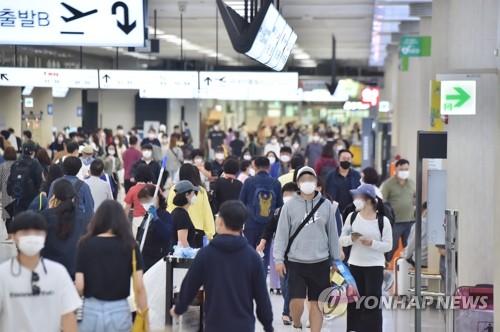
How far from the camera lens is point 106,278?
6859 millimetres

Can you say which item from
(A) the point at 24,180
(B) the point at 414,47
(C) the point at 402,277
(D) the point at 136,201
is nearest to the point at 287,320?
(C) the point at 402,277

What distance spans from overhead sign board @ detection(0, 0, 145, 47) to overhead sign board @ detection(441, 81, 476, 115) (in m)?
3.96

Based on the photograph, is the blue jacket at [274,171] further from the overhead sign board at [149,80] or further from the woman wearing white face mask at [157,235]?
the woman wearing white face mask at [157,235]

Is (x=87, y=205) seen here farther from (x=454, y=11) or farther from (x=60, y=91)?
(x=60, y=91)

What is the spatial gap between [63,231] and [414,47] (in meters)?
13.6

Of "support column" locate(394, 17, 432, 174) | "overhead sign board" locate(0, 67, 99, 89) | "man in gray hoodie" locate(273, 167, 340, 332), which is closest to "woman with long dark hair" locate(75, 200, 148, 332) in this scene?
"man in gray hoodie" locate(273, 167, 340, 332)

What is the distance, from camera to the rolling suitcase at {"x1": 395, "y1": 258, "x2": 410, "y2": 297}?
522 inches

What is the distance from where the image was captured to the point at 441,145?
1107 cm

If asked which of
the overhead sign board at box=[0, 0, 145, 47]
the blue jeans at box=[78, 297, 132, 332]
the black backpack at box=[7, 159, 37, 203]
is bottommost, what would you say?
the blue jeans at box=[78, 297, 132, 332]

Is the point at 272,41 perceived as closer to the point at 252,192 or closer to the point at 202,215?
the point at 252,192

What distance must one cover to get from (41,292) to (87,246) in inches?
30.1

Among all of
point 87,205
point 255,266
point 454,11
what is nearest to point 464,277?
point 454,11

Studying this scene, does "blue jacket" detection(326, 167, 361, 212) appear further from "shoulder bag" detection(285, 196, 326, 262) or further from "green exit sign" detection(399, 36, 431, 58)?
"green exit sign" detection(399, 36, 431, 58)

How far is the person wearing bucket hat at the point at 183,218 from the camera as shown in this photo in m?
11.1
